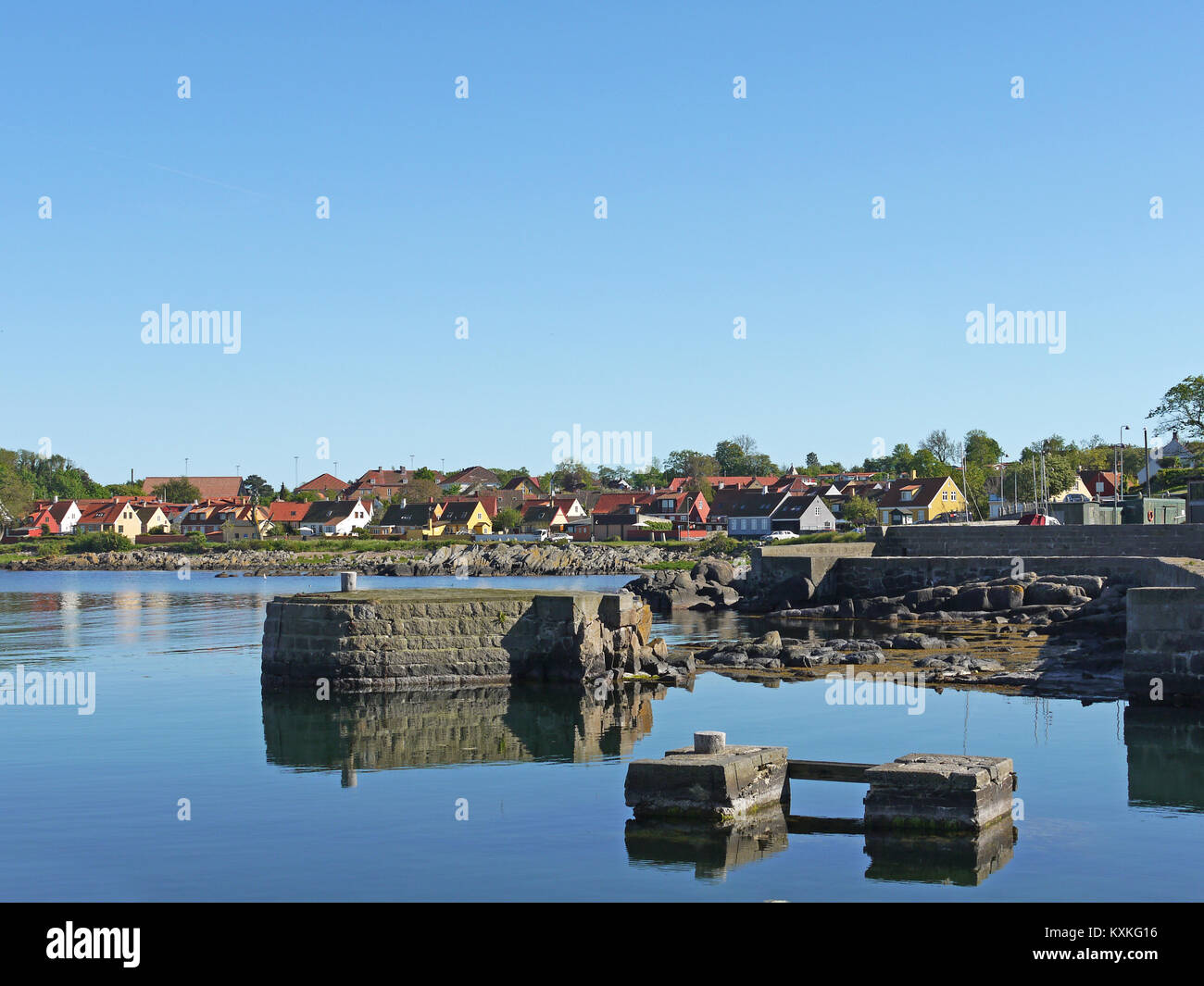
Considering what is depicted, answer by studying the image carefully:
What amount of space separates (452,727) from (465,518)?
97834 millimetres

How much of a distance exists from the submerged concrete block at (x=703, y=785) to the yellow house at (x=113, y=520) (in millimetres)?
115815

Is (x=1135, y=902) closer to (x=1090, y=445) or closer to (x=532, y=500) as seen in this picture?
(x=532, y=500)

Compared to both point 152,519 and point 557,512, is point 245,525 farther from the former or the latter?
point 557,512

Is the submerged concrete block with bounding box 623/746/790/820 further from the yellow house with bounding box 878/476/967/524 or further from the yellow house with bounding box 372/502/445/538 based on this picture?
the yellow house with bounding box 372/502/445/538

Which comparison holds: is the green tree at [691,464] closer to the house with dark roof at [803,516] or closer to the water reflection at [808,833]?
the house with dark roof at [803,516]

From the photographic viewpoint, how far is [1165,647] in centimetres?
1955

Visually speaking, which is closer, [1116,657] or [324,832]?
[324,832]

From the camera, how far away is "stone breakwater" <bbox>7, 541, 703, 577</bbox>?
8406 cm

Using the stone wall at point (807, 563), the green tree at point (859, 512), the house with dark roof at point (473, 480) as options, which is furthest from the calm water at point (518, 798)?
the house with dark roof at point (473, 480)

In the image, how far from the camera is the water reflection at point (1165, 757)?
14867mm
